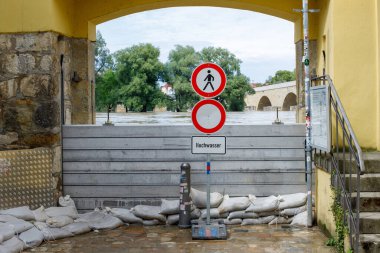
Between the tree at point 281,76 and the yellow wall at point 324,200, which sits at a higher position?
the tree at point 281,76

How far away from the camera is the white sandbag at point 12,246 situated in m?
5.49

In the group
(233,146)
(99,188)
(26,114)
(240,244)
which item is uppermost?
(26,114)

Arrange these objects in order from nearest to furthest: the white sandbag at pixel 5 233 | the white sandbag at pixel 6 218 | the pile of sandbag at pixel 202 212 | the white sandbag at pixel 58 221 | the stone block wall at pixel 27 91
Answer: the white sandbag at pixel 5 233
the white sandbag at pixel 6 218
the white sandbag at pixel 58 221
the pile of sandbag at pixel 202 212
the stone block wall at pixel 27 91

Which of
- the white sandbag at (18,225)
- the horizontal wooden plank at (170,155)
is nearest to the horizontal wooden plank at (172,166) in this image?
the horizontal wooden plank at (170,155)

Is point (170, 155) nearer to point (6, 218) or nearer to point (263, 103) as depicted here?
point (6, 218)

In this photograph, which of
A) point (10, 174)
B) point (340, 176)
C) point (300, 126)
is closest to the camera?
point (340, 176)

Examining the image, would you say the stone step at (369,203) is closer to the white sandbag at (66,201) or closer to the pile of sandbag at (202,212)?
the pile of sandbag at (202,212)

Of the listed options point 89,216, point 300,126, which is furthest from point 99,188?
point 300,126

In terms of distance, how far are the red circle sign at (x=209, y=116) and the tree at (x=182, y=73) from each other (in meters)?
23.2

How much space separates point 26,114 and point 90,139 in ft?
3.22

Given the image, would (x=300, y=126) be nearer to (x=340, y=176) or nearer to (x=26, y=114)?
(x=340, y=176)

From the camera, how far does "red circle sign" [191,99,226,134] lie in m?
6.27

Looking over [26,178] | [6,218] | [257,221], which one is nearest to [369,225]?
[257,221]

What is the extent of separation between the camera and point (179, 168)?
753 cm
